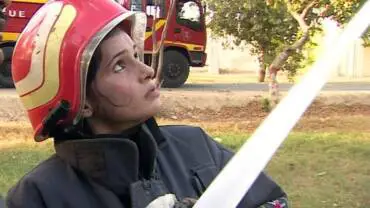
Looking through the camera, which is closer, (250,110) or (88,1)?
(88,1)

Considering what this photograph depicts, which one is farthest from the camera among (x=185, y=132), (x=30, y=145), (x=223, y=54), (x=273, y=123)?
(x=223, y=54)

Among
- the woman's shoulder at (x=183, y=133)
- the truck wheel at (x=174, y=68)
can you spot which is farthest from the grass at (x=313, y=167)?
the truck wheel at (x=174, y=68)

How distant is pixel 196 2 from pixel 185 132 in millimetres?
14915

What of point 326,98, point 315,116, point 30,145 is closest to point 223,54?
point 326,98

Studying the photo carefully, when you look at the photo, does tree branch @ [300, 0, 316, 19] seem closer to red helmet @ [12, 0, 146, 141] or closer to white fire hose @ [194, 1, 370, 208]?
red helmet @ [12, 0, 146, 141]

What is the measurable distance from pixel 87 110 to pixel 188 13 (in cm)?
1527

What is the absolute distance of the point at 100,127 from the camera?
173 cm

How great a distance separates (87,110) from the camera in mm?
1712

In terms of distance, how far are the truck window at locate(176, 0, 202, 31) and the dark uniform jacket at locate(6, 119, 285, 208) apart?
15032 mm

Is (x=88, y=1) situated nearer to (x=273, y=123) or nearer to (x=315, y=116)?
(x=273, y=123)

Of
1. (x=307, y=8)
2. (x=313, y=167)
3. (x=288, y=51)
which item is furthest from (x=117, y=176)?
(x=288, y=51)

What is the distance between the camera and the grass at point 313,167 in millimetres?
5551

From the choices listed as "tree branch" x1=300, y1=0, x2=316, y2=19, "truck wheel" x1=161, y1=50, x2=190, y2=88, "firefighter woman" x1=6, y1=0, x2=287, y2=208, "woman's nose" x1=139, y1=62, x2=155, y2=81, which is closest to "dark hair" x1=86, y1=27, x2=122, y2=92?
"firefighter woman" x1=6, y1=0, x2=287, y2=208

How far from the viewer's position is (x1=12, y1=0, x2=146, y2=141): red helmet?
1651 mm
